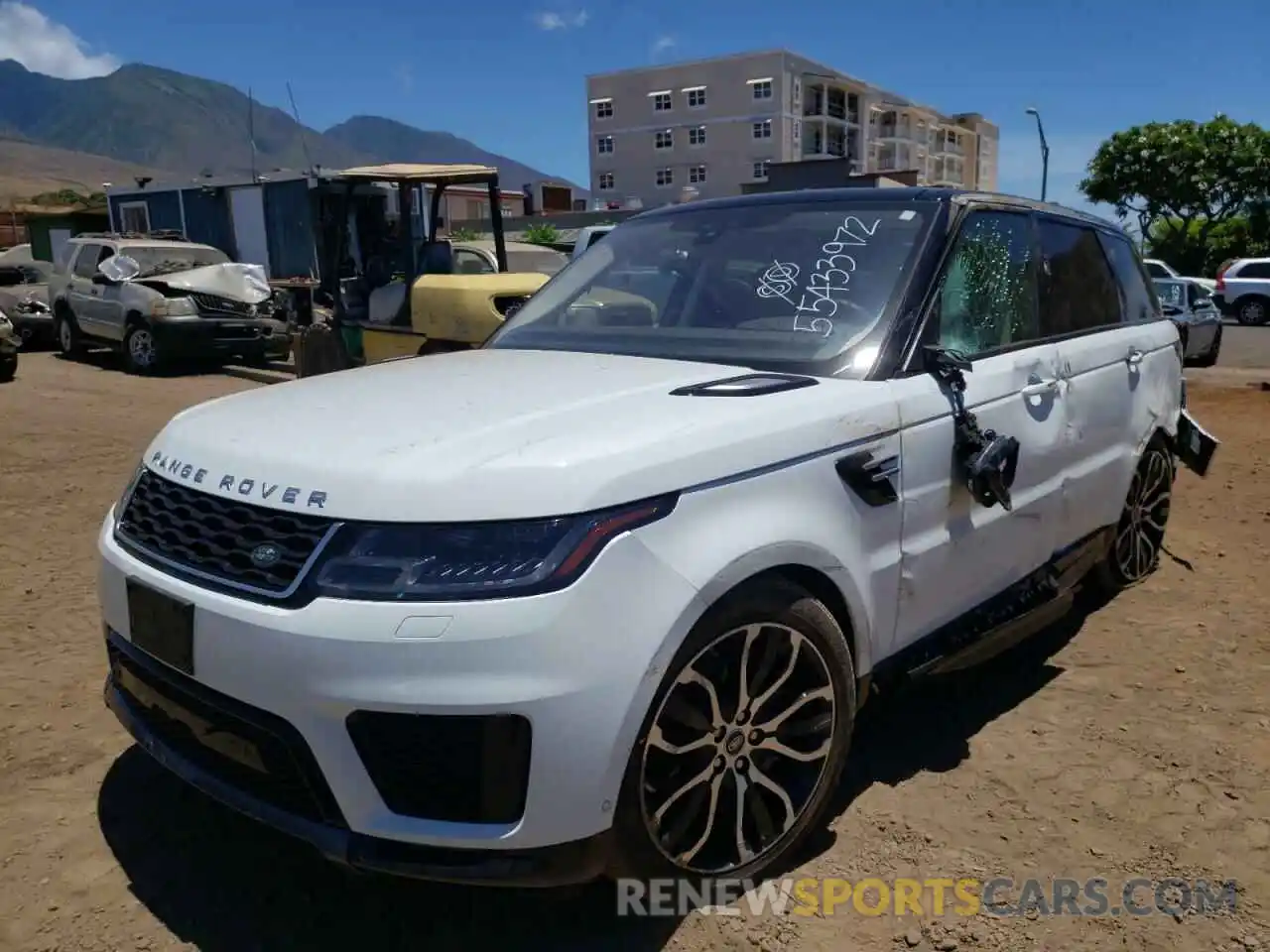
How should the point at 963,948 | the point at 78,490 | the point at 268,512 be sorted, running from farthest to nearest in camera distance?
1. the point at 78,490
2. the point at 963,948
3. the point at 268,512

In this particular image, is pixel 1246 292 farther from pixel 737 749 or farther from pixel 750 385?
pixel 737 749

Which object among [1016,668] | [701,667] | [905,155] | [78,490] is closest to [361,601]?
[701,667]

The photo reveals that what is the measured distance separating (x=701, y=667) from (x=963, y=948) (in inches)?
36.3

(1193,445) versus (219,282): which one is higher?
(219,282)

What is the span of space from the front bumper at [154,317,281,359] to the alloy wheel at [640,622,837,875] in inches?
484

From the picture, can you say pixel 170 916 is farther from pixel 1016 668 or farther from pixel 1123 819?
pixel 1016 668

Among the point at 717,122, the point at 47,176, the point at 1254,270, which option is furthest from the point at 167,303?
the point at 47,176

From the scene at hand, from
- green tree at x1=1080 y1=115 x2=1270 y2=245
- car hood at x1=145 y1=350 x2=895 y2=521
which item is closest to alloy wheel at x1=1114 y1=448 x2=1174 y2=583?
car hood at x1=145 y1=350 x2=895 y2=521

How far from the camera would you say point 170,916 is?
2490 millimetres

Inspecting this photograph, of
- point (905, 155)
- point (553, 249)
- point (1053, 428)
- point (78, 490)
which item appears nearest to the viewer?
point (1053, 428)

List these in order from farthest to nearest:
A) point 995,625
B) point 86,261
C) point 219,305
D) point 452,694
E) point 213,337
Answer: point 86,261 < point 219,305 < point 213,337 < point 995,625 < point 452,694

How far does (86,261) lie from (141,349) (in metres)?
2.20

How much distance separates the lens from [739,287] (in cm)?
338

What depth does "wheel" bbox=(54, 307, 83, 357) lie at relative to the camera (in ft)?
48.6
